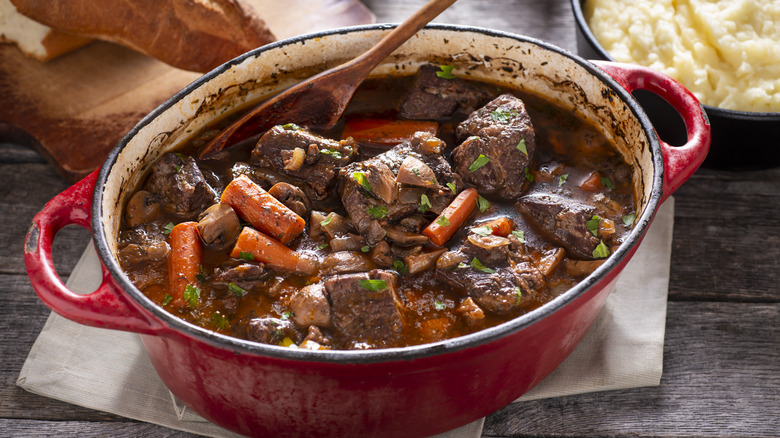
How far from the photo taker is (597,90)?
10.6ft

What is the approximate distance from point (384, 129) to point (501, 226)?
2.72 ft

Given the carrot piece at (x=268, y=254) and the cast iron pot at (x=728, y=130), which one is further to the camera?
the cast iron pot at (x=728, y=130)

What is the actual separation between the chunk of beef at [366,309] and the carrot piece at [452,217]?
1.06ft

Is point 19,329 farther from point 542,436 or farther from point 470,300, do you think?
point 542,436

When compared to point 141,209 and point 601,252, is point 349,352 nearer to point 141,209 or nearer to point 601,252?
point 601,252

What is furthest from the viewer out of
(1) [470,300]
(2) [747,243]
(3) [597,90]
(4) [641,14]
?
(4) [641,14]

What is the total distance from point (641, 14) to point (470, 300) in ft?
7.75

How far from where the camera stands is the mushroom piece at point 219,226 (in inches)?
115

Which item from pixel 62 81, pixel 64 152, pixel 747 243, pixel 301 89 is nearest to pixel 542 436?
pixel 747 243

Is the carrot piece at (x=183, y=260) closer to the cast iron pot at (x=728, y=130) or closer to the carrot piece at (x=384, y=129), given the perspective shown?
the carrot piece at (x=384, y=129)

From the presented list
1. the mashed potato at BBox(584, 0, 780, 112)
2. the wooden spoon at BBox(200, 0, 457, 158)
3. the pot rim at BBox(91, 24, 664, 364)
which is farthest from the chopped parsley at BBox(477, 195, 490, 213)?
the mashed potato at BBox(584, 0, 780, 112)

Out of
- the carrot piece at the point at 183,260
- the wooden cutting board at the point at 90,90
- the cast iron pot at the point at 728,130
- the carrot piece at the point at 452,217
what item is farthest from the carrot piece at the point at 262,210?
the cast iron pot at the point at 728,130

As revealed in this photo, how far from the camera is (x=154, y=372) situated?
3.14 m

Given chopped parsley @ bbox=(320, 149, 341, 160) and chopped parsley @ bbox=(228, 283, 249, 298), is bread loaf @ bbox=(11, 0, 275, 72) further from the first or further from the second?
chopped parsley @ bbox=(228, 283, 249, 298)
